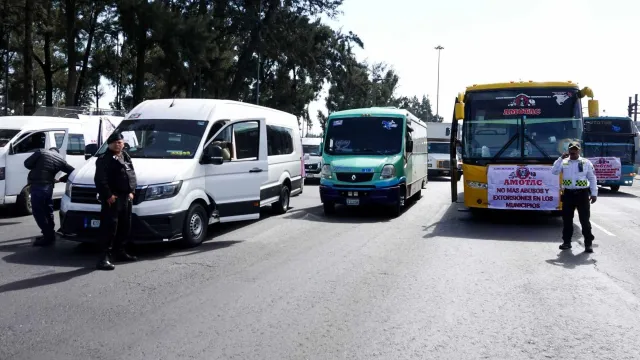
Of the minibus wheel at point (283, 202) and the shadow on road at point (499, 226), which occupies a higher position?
the minibus wheel at point (283, 202)

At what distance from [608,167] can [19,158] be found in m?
20.9

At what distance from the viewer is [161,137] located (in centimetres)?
969

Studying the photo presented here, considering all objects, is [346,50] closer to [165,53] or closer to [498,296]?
[165,53]

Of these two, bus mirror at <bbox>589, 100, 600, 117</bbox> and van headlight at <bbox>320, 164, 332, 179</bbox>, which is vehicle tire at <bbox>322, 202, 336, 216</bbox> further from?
bus mirror at <bbox>589, 100, 600, 117</bbox>

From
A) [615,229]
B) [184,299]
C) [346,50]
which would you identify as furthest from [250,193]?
[346,50]

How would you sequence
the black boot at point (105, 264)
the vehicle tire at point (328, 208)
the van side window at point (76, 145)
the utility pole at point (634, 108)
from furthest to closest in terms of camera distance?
the utility pole at point (634, 108) → the van side window at point (76, 145) → the vehicle tire at point (328, 208) → the black boot at point (105, 264)

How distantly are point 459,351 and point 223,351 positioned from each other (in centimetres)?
190

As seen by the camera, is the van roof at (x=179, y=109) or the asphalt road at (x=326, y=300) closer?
the asphalt road at (x=326, y=300)

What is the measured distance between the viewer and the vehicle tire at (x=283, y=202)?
45.0ft

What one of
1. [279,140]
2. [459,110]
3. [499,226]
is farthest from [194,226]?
[499,226]

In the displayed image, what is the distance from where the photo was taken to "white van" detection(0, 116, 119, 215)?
40.7ft

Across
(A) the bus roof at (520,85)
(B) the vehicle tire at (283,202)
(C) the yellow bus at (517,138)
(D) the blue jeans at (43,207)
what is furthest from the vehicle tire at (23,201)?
(A) the bus roof at (520,85)

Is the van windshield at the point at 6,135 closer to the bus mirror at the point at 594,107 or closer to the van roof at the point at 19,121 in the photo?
the van roof at the point at 19,121

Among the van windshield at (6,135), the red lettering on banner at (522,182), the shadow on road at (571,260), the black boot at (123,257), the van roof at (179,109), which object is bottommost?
the shadow on road at (571,260)
